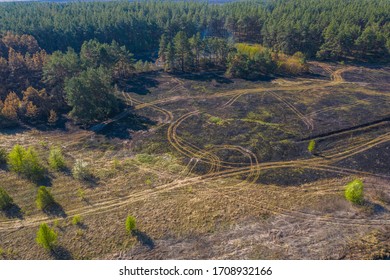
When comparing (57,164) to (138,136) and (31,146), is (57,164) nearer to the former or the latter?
(31,146)

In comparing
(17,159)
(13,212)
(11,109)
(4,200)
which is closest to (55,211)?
(13,212)

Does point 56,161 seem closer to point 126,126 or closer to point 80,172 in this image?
point 80,172

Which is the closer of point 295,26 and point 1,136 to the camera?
point 1,136

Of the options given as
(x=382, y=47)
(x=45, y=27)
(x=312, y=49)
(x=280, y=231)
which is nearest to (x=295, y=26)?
(x=312, y=49)

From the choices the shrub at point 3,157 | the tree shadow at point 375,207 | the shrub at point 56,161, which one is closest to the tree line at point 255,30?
the shrub at point 3,157

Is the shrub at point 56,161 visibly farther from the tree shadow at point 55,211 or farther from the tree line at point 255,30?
the tree line at point 255,30

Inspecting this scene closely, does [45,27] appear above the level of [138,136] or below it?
above
